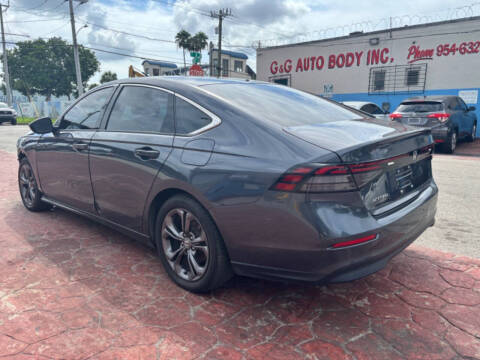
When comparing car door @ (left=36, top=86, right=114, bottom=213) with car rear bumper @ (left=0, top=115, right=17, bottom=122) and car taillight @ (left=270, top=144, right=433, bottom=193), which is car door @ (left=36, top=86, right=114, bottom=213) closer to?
car taillight @ (left=270, top=144, right=433, bottom=193)

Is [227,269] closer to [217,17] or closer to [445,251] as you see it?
[445,251]

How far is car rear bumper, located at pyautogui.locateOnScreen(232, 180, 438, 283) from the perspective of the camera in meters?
2.08

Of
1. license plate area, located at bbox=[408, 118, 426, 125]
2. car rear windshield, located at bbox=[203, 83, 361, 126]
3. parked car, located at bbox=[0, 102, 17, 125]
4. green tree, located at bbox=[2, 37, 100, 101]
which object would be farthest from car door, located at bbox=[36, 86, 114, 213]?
green tree, located at bbox=[2, 37, 100, 101]

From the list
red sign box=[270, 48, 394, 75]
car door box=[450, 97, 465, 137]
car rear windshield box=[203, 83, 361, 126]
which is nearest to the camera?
car rear windshield box=[203, 83, 361, 126]

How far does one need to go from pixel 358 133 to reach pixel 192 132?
1.11 metres

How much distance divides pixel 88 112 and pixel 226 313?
240 cm

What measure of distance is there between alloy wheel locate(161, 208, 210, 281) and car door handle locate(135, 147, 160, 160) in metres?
0.43

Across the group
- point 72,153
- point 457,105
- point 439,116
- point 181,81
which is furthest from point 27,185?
point 457,105

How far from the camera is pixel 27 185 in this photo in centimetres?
477

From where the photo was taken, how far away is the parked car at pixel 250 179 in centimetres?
208

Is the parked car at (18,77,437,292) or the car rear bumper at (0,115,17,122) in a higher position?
the parked car at (18,77,437,292)

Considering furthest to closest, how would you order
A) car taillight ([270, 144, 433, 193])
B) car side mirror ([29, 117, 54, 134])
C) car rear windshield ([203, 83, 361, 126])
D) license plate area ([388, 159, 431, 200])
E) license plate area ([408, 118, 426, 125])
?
license plate area ([408, 118, 426, 125])
car side mirror ([29, 117, 54, 134])
car rear windshield ([203, 83, 361, 126])
license plate area ([388, 159, 431, 200])
car taillight ([270, 144, 433, 193])

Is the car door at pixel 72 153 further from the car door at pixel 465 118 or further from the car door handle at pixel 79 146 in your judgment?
the car door at pixel 465 118

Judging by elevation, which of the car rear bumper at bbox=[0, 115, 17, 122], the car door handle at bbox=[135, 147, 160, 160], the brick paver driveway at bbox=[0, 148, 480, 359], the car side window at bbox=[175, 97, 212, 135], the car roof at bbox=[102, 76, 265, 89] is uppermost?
the car roof at bbox=[102, 76, 265, 89]
